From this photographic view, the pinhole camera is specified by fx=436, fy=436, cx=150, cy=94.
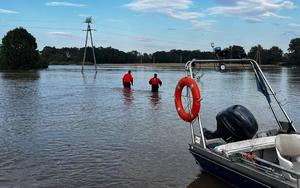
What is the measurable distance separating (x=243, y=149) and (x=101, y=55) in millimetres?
170764

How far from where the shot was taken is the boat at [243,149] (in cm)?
613

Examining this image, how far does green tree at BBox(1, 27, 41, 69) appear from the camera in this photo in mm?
90750

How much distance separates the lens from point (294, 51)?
143 meters

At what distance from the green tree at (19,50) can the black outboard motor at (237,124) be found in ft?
285

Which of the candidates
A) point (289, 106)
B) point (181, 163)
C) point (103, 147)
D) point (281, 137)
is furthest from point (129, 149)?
point (289, 106)

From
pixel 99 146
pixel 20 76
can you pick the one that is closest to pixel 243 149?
pixel 99 146

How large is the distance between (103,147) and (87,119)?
4326mm

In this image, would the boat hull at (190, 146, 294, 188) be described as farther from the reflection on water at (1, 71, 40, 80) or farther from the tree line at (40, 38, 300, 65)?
the tree line at (40, 38, 300, 65)

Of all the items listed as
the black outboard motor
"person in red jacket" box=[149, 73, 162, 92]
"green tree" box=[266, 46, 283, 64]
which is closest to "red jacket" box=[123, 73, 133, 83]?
"person in red jacket" box=[149, 73, 162, 92]

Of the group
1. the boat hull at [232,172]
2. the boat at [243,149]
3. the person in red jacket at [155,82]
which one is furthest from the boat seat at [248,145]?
the person in red jacket at [155,82]

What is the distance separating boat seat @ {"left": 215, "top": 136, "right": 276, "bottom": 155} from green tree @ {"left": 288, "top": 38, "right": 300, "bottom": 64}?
13832 cm

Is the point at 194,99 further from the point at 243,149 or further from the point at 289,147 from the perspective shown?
the point at 289,147

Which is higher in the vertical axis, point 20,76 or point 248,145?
point 248,145

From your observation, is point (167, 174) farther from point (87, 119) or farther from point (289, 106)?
point (289, 106)
